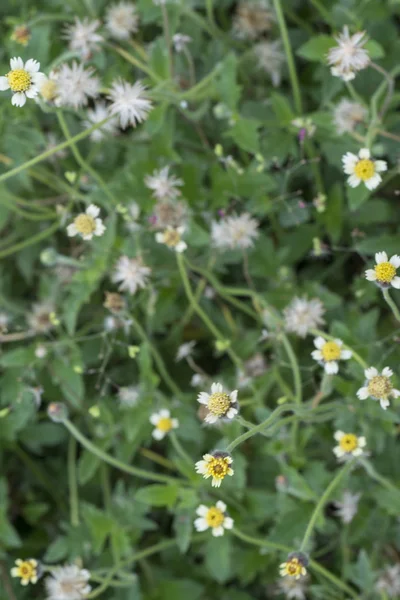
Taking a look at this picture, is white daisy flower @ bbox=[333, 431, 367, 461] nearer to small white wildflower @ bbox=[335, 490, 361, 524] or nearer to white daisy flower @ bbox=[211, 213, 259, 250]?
small white wildflower @ bbox=[335, 490, 361, 524]

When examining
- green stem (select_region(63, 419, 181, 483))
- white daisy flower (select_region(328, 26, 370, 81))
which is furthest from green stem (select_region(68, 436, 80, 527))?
white daisy flower (select_region(328, 26, 370, 81))

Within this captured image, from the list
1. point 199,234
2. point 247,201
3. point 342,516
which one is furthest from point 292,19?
point 342,516

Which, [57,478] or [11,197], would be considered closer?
[11,197]

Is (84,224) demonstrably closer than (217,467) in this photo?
No

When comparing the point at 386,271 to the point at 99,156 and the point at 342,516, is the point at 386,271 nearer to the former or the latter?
the point at 342,516

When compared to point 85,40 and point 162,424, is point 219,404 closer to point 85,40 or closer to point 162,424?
point 162,424

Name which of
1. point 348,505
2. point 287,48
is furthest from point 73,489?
point 287,48

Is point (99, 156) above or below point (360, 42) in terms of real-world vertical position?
above
